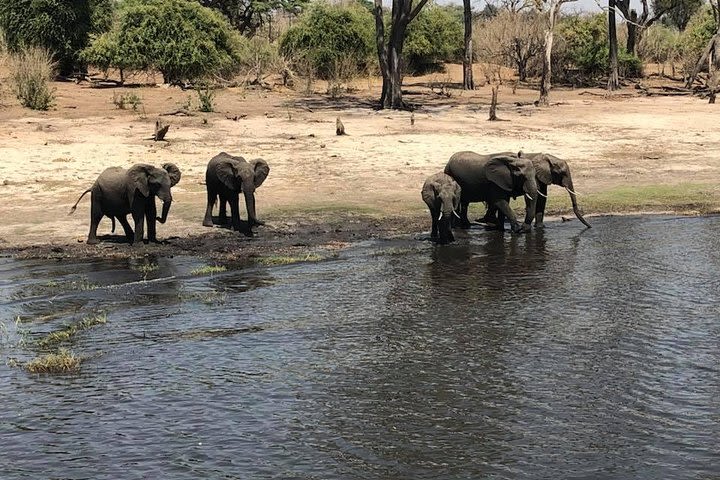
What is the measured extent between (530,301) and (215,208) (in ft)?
24.7

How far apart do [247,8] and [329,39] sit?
857 cm

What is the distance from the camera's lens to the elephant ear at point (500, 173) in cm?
1523

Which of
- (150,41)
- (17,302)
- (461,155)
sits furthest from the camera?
(150,41)

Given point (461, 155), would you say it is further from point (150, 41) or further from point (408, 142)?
point (150, 41)

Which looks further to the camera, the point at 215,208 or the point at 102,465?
the point at 215,208

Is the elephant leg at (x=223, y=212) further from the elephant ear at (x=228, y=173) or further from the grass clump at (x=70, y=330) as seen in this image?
the grass clump at (x=70, y=330)

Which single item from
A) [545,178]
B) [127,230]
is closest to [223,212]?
[127,230]

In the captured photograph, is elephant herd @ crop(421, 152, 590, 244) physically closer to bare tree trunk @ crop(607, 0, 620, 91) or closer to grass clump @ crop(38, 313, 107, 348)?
grass clump @ crop(38, 313, 107, 348)

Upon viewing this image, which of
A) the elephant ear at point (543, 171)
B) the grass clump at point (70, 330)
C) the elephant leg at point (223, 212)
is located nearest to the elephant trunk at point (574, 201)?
the elephant ear at point (543, 171)

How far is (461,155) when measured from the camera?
15.9m

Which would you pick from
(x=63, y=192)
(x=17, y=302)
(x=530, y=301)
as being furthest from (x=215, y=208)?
(x=530, y=301)

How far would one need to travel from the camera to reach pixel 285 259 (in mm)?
13312

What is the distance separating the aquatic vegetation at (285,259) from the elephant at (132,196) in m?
1.74

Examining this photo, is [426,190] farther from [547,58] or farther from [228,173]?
[547,58]
